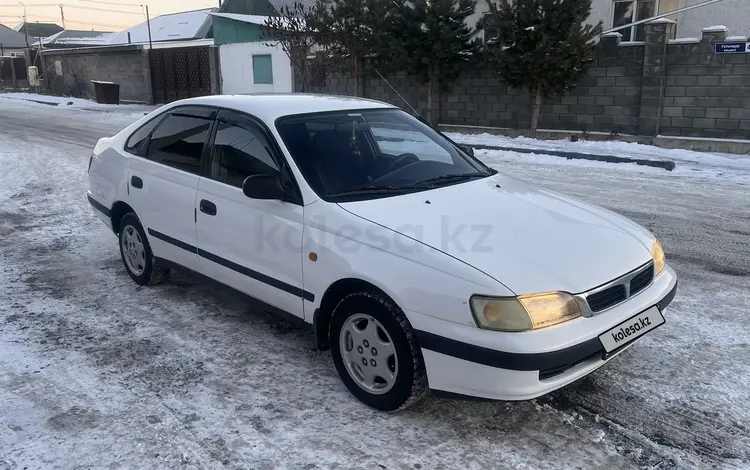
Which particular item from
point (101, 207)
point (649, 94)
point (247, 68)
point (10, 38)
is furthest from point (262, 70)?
point (10, 38)

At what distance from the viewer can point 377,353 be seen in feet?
10.5

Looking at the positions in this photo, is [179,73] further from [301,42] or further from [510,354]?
[510,354]

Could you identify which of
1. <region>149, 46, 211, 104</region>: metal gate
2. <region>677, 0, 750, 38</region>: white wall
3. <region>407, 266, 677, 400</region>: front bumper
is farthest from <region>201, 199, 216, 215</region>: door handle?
<region>149, 46, 211, 104</region>: metal gate

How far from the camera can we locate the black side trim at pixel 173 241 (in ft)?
14.3

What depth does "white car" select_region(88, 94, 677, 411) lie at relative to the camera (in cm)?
281

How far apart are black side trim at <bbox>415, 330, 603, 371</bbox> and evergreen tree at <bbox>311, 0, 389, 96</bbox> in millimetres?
13649

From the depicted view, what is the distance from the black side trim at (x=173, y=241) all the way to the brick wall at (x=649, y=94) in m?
11.7

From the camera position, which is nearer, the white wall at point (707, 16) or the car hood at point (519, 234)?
the car hood at point (519, 234)

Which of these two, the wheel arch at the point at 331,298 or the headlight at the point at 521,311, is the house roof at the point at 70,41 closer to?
the wheel arch at the point at 331,298

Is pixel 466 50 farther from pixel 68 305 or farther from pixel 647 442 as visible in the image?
pixel 647 442

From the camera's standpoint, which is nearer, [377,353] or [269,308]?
[377,353]

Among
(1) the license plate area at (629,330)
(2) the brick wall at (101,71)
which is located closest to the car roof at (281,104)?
(1) the license plate area at (629,330)

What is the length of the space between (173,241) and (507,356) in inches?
109

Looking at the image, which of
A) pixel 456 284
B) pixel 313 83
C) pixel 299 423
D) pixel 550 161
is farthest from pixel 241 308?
pixel 313 83
